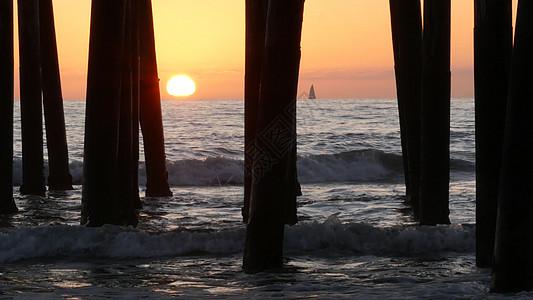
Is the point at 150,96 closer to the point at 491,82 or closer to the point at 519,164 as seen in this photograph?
the point at 491,82

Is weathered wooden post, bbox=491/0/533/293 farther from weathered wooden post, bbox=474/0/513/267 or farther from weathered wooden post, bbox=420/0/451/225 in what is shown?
weathered wooden post, bbox=420/0/451/225

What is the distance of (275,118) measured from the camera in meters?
5.54

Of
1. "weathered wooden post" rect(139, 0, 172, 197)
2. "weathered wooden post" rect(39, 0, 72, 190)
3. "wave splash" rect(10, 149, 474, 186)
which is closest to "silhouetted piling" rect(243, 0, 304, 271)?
"weathered wooden post" rect(139, 0, 172, 197)

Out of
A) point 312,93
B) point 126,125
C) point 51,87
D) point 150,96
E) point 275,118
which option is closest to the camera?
point 275,118

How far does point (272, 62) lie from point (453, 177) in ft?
47.2

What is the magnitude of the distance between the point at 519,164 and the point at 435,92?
2.59m

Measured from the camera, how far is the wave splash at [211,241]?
738cm

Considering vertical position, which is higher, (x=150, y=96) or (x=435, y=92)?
(x=150, y=96)

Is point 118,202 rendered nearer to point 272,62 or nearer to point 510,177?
point 272,62

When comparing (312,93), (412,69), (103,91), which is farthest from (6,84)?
(312,93)

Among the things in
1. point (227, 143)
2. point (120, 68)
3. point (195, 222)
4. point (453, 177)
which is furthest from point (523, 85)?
point (227, 143)

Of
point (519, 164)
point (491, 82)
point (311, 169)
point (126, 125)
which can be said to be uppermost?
point (491, 82)

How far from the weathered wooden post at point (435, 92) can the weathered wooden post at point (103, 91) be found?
8.74 ft

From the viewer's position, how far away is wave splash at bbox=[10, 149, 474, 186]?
19750 mm
